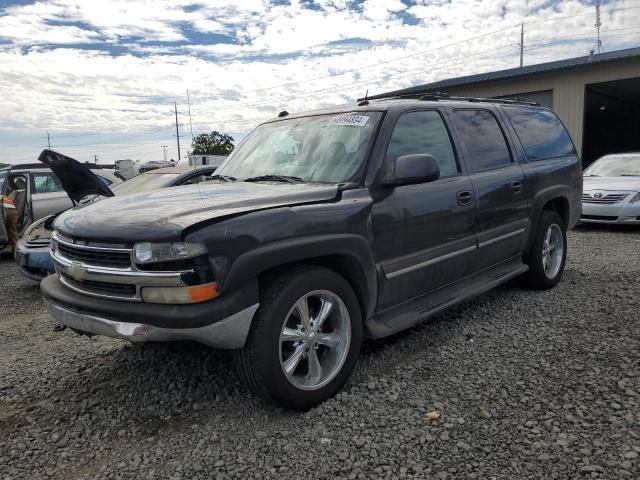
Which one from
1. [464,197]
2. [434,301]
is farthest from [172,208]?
[464,197]

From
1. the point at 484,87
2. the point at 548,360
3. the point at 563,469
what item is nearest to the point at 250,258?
the point at 563,469

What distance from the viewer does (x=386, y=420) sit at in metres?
2.85

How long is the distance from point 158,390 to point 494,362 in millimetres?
2255

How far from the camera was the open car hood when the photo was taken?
445 cm

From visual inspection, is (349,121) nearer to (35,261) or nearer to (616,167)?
(35,261)

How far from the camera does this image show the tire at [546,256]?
5090 mm

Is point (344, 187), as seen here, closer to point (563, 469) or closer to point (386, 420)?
point (386, 420)

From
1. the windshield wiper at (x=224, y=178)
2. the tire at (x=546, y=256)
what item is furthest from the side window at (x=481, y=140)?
the windshield wiper at (x=224, y=178)

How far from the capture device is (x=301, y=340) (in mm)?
2957

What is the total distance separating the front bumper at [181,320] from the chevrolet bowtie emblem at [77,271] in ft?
0.59

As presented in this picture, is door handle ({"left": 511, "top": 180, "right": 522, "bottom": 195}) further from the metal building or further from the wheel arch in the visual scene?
the metal building

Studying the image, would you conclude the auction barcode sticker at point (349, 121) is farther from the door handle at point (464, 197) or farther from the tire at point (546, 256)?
the tire at point (546, 256)

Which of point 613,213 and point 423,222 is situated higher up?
point 423,222

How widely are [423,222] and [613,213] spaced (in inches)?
283
